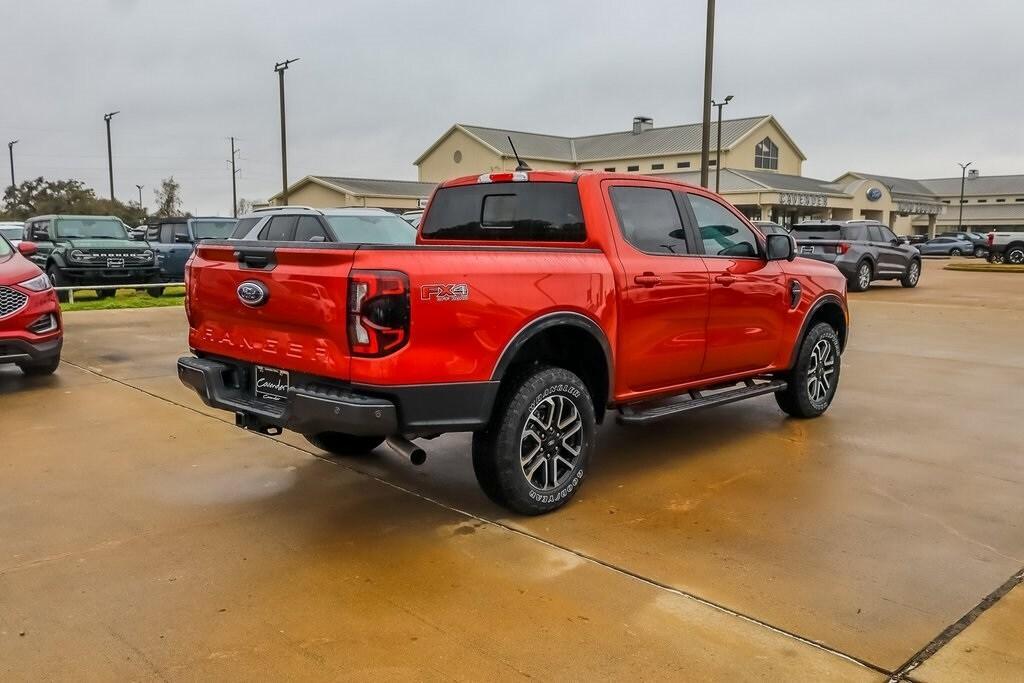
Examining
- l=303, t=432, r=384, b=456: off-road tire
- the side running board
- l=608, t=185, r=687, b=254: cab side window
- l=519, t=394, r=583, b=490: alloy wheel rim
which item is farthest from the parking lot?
l=608, t=185, r=687, b=254: cab side window

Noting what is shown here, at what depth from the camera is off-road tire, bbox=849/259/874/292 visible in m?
18.8

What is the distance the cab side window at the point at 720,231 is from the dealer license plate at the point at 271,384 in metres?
2.88

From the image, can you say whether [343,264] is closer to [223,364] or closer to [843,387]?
[223,364]

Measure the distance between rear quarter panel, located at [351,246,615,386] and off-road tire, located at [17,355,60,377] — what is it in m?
5.39

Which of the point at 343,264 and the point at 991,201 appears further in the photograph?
the point at 991,201

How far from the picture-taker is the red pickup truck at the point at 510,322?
3.75m

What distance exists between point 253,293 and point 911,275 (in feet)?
64.8

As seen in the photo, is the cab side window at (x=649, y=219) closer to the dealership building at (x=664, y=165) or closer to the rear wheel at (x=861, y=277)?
the rear wheel at (x=861, y=277)

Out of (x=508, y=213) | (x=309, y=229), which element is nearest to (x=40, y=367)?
(x=309, y=229)

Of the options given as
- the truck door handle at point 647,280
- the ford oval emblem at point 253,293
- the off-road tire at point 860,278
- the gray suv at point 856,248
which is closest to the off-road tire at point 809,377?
the truck door handle at point 647,280

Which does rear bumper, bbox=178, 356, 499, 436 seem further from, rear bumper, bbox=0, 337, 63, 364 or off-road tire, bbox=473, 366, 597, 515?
rear bumper, bbox=0, 337, 63, 364

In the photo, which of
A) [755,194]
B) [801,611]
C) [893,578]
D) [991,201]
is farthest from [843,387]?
[991,201]

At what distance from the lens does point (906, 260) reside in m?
20.1

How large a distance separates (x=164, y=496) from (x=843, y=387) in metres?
6.10
